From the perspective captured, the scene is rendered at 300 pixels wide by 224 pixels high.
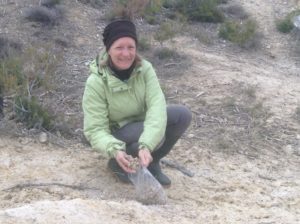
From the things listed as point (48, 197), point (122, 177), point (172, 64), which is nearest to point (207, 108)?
point (172, 64)

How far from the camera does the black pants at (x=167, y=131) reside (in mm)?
4234

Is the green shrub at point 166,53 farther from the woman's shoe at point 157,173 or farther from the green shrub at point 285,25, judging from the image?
the woman's shoe at point 157,173

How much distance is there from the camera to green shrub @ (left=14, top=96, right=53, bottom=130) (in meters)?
5.14

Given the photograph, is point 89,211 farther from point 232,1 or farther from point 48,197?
point 232,1

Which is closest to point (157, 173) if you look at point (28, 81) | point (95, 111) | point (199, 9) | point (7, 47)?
point (95, 111)

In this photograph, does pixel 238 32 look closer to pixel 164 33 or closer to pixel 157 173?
pixel 164 33

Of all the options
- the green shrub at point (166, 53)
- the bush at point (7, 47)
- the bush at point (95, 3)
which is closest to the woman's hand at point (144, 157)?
the bush at point (7, 47)

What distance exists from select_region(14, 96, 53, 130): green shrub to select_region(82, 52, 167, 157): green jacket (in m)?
1.06

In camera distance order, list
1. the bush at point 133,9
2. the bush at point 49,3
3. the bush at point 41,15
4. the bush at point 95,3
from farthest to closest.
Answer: the bush at point 95,3 → the bush at point 133,9 → the bush at point 49,3 → the bush at point 41,15

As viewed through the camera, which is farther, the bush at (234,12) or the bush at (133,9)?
the bush at (234,12)

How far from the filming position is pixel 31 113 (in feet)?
16.9

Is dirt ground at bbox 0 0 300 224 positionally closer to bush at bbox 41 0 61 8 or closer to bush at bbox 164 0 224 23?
bush at bbox 41 0 61 8

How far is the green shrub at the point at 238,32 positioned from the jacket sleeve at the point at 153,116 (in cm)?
499

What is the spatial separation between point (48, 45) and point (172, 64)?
5.30ft
